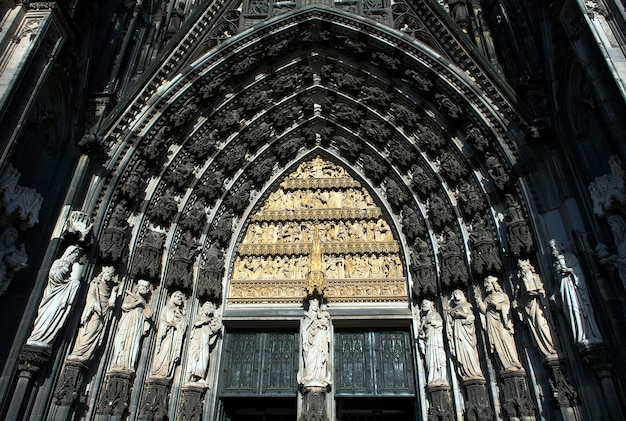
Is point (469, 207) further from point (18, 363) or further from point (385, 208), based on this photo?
point (18, 363)

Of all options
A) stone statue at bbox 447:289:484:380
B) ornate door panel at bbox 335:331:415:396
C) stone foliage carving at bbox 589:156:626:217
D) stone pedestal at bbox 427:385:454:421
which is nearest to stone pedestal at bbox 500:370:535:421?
stone statue at bbox 447:289:484:380

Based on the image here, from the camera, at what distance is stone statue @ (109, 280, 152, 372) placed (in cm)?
689

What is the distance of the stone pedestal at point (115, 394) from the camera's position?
6.52m

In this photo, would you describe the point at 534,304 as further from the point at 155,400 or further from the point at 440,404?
the point at 155,400

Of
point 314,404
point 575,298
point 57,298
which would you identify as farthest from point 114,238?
point 575,298

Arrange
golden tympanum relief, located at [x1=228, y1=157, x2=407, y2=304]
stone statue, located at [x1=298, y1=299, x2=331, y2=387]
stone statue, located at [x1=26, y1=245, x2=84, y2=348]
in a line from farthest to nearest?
golden tympanum relief, located at [x1=228, y1=157, x2=407, y2=304], stone statue, located at [x1=298, y1=299, x2=331, y2=387], stone statue, located at [x1=26, y1=245, x2=84, y2=348]

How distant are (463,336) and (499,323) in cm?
62

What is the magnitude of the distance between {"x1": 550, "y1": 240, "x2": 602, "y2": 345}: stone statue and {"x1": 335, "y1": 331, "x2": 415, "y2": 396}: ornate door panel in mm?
3026

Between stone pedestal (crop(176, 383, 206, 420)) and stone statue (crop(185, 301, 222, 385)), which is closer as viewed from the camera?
stone pedestal (crop(176, 383, 206, 420))

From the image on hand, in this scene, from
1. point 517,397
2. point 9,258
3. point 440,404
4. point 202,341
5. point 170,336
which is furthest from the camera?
point 202,341

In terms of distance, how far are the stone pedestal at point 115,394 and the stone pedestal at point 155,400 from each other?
28cm

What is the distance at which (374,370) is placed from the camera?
816 cm

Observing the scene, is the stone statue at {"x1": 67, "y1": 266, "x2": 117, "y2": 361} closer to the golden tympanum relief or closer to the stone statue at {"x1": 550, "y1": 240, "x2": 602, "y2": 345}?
the golden tympanum relief

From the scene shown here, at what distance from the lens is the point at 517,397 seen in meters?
6.35
